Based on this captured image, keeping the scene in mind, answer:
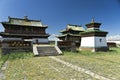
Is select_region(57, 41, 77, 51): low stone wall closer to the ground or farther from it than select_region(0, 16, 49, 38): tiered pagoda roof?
closer to the ground

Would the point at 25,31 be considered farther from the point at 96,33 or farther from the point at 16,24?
→ the point at 96,33

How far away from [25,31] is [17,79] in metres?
25.3

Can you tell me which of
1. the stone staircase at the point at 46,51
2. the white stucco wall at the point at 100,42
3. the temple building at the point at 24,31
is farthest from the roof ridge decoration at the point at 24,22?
the white stucco wall at the point at 100,42

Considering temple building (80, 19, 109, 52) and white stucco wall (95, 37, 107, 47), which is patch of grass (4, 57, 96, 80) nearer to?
temple building (80, 19, 109, 52)

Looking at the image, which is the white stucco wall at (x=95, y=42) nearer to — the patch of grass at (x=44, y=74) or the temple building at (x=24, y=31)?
the temple building at (x=24, y=31)

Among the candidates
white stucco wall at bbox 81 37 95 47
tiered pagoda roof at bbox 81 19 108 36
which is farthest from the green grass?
tiered pagoda roof at bbox 81 19 108 36

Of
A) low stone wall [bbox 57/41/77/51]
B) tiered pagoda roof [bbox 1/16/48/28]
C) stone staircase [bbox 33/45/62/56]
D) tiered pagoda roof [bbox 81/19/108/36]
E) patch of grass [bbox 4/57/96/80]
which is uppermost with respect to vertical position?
tiered pagoda roof [bbox 1/16/48/28]

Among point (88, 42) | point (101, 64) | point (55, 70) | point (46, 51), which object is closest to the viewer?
point (55, 70)

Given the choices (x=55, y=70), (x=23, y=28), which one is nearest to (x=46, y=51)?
(x=55, y=70)

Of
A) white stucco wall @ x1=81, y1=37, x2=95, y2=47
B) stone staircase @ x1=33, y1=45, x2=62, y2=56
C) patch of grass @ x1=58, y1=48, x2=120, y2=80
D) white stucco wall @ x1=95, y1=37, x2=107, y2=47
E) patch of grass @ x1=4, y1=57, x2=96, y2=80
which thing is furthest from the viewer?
white stucco wall @ x1=81, y1=37, x2=95, y2=47

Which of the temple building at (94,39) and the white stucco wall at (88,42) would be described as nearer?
the temple building at (94,39)

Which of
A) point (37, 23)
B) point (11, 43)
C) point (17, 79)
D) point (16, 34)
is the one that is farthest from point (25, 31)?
point (17, 79)

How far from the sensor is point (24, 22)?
3250 centimetres

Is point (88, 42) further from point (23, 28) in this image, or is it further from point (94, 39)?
point (23, 28)
